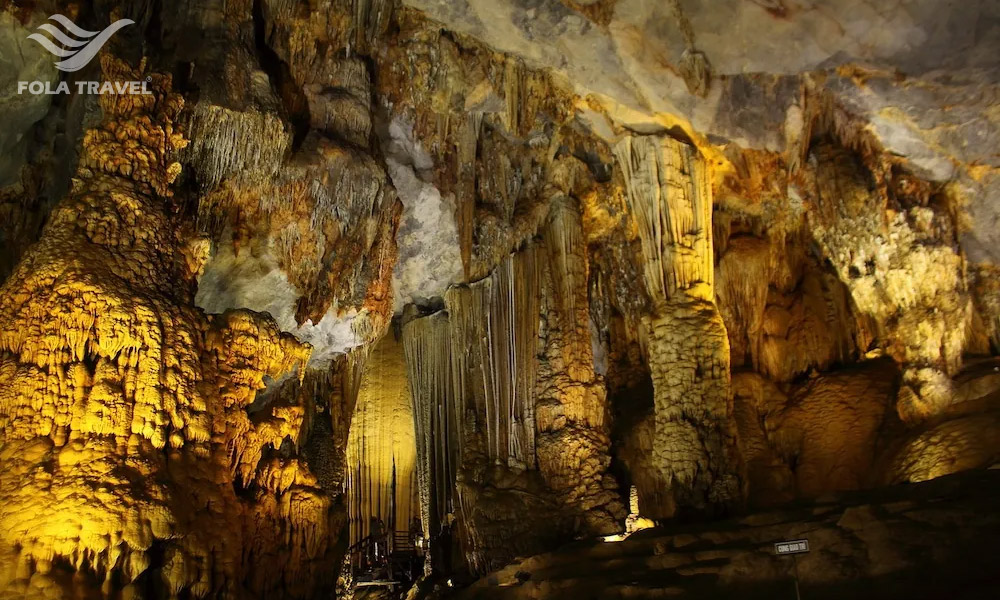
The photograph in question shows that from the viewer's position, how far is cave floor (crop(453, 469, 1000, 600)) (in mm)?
5156

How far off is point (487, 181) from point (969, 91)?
20.5 ft

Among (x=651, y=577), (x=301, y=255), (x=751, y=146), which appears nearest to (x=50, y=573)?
(x=651, y=577)

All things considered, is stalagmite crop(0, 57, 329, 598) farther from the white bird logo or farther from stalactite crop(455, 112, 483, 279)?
stalactite crop(455, 112, 483, 279)

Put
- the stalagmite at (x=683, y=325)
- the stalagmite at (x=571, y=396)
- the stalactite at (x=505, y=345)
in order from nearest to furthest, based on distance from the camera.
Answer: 1. the stalagmite at (x=683, y=325)
2. the stalagmite at (x=571, y=396)
3. the stalactite at (x=505, y=345)

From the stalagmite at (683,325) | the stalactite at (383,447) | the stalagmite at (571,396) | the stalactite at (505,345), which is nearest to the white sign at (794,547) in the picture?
the stalagmite at (683,325)

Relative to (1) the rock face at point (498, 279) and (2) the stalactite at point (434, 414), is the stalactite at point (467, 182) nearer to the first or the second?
(1) the rock face at point (498, 279)

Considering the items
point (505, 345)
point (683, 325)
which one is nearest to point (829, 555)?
point (683, 325)

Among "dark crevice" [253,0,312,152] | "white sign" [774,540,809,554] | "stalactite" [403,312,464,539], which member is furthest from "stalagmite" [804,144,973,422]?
"dark crevice" [253,0,312,152]

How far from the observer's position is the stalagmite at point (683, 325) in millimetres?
8945

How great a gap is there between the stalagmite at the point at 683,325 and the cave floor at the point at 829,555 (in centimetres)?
146

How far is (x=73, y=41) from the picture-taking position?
8.27 m

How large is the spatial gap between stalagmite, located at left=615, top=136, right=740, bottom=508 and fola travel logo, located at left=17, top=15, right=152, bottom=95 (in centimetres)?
633

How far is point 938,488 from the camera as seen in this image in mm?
6270

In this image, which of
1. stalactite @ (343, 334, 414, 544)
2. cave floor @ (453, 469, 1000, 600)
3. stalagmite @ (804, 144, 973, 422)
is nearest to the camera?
cave floor @ (453, 469, 1000, 600)
